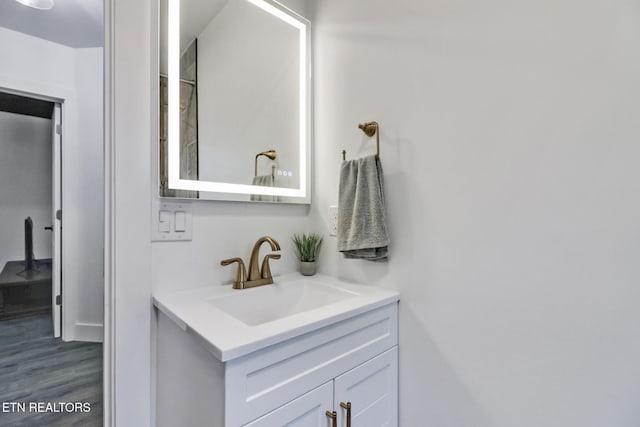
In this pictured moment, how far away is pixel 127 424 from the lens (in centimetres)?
88

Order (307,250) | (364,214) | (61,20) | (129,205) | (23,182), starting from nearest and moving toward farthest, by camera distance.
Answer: (129,205)
(364,214)
(307,250)
(61,20)
(23,182)

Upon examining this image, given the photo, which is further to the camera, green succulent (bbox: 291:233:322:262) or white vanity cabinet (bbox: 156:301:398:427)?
green succulent (bbox: 291:233:322:262)

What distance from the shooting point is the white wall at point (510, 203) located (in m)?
0.64

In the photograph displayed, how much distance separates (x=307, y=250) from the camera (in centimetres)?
133

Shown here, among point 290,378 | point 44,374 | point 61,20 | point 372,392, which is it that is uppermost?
point 61,20

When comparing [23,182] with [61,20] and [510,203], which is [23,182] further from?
[510,203]

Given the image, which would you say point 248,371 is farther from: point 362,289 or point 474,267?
point 474,267

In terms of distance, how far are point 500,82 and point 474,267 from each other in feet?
1.90

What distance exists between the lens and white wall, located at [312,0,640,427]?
0.64 metres

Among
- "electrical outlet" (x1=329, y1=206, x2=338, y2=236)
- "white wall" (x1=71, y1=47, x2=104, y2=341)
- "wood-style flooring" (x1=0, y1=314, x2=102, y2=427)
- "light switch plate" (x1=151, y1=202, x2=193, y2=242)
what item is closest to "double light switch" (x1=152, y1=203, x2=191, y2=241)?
"light switch plate" (x1=151, y1=202, x2=193, y2=242)

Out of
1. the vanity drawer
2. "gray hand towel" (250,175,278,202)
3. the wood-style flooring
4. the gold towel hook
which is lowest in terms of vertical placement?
the wood-style flooring

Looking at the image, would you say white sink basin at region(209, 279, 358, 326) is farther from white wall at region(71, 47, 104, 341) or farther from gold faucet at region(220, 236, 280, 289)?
white wall at region(71, 47, 104, 341)

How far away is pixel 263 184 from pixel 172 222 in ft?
1.42

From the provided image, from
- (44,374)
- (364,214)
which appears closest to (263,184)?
(364,214)
